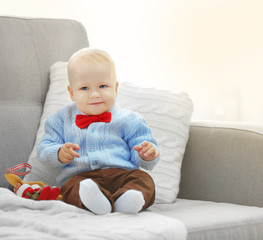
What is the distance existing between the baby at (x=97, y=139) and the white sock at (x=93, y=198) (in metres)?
0.11

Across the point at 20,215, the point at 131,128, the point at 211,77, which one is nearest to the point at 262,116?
the point at 211,77

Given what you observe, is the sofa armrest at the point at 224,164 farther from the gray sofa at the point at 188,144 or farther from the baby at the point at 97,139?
the baby at the point at 97,139

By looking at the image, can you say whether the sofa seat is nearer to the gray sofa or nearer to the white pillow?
the gray sofa

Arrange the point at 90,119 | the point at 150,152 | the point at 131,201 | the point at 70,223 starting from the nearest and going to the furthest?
1. the point at 70,223
2. the point at 131,201
3. the point at 150,152
4. the point at 90,119

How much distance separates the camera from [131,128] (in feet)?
4.54

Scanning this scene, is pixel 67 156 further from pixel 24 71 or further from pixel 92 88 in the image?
pixel 24 71

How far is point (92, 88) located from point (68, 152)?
0.63 feet

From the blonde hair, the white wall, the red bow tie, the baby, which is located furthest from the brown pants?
the white wall

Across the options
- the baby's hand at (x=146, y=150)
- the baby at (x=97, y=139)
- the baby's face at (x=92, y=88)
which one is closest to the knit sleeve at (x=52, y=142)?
the baby at (x=97, y=139)

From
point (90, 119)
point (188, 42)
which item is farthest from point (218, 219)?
point (188, 42)

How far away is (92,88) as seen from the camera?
1.36 meters

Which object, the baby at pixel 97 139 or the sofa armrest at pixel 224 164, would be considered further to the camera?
the sofa armrest at pixel 224 164

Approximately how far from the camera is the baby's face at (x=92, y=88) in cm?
134

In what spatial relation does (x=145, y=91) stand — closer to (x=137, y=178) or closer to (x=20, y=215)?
(x=137, y=178)
